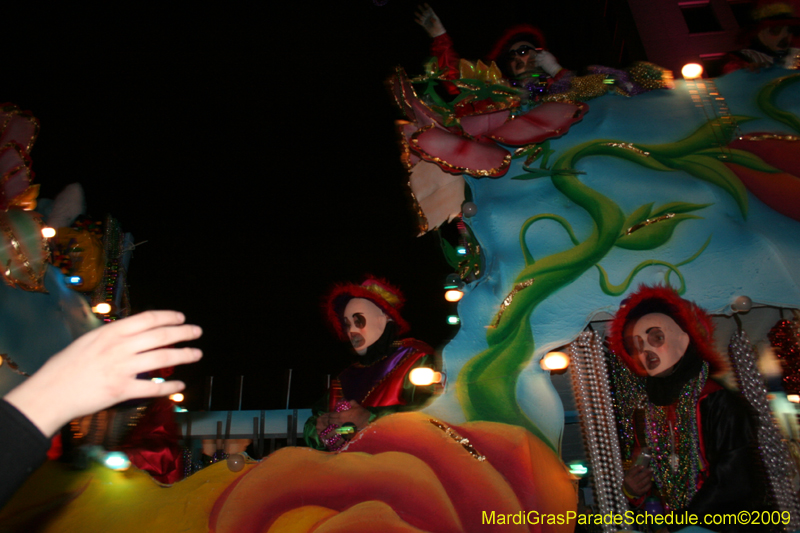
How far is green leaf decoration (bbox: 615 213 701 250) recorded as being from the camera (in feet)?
9.23

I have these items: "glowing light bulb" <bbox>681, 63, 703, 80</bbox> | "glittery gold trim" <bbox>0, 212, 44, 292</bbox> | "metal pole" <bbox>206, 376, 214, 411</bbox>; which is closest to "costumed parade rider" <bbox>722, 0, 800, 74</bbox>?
"glowing light bulb" <bbox>681, 63, 703, 80</bbox>

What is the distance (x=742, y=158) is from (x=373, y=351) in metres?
2.58

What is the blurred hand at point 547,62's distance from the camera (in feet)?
11.7

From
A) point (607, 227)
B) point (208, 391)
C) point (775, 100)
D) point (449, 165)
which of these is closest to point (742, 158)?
point (775, 100)

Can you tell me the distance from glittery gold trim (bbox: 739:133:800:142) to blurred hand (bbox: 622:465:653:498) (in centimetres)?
190

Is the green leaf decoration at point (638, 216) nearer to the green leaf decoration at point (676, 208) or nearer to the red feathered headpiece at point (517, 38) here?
the green leaf decoration at point (676, 208)

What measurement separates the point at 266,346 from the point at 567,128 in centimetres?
534

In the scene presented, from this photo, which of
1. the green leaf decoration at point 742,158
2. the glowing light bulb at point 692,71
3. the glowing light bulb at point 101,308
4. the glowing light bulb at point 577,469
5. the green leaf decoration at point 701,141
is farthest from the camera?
the glowing light bulb at point 101,308

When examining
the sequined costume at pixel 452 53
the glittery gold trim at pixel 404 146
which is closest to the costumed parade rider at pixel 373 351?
the glittery gold trim at pixel 404 146

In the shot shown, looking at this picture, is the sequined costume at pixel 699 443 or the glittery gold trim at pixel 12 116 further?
the glittery gold trim at pixel 12 116

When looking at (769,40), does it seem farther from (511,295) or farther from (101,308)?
(101,308)

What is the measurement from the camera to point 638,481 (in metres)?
2.79

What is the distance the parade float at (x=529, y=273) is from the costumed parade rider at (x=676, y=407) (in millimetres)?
131

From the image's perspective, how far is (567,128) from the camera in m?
3.00
